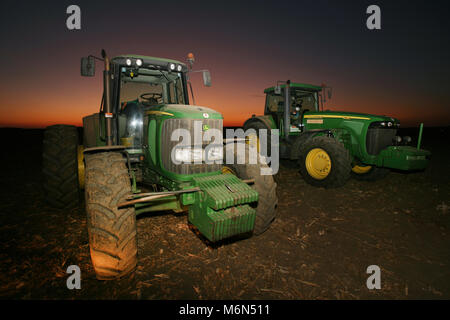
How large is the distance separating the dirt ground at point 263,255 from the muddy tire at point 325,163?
874mm

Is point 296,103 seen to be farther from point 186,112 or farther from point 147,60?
point 186,112

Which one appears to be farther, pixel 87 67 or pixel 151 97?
pixel 151 97

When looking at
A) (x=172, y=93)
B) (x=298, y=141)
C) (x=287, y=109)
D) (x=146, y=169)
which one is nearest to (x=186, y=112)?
(x=146, y=169)

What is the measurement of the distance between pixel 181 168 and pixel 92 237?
124 cm

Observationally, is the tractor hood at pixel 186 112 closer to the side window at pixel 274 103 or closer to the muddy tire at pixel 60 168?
Answer: the muddy tire at pixel 60 168

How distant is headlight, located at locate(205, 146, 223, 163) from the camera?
10.7ft

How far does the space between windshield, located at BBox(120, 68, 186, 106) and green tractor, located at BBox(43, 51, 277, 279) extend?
2cm

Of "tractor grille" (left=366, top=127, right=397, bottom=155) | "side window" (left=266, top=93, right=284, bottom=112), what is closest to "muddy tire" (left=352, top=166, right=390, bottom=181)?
"tractor grille" (left=366, top=127, right=397, bottom=155)

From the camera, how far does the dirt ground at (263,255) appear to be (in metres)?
2.63

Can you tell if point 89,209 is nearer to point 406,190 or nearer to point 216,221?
point 216,221

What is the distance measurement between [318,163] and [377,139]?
1.58m

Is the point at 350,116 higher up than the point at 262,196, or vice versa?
the point at 350,116

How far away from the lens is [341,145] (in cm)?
614
